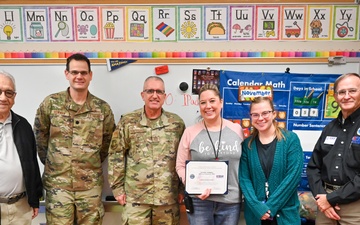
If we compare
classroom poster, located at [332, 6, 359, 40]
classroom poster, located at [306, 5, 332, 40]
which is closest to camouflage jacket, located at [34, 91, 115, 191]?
classroom poster, located at [306, 5, 332, 40]

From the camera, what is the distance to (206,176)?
1.87m

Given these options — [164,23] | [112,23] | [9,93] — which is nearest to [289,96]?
[164,23]

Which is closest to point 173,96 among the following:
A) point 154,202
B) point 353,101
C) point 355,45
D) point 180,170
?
point 180,170

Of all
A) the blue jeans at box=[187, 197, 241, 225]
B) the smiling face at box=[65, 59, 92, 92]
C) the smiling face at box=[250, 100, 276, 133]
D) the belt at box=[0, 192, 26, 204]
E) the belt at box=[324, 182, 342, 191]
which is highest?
the smiling face at box=[65, 59, 92, 92]

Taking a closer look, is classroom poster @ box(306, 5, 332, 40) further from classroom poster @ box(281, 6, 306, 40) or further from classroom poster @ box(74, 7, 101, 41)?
classroom poster @ box(74, 7, 101, 41)

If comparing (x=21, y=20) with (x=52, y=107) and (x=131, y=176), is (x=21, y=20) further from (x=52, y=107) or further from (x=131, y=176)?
(x=131, y=176)

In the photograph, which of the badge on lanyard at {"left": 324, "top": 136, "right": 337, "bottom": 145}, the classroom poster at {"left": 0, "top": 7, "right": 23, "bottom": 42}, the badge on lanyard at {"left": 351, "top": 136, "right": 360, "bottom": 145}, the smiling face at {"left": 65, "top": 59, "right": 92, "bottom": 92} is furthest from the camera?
the classroom poster at {"left": 0, "top": 7, "right": 23, "bottom": 42}

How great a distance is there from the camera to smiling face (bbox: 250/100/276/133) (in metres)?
1.82

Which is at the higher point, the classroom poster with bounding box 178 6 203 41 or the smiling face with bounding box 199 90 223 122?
the classroom poster with bounding box 178 6 203 41

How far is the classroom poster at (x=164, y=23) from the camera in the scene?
2.34 metres

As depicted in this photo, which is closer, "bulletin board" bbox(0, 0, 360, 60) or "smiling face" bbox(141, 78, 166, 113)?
"smiling face" bbox(141, 78, 166, 113)

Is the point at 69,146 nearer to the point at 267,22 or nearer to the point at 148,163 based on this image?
the point at 148,163

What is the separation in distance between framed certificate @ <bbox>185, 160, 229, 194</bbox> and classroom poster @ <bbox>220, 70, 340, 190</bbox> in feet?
2.29

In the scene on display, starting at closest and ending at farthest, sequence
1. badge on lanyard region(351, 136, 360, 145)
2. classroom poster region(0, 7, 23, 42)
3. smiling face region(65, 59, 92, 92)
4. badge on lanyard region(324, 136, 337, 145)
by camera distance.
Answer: badge on lanyard region(351, 136, 360, 145)
badge on lanyard region(324, 136, 337, 145)
smiling face region(65, 59, 92, 92)
classroom poster region(0, 7, 23, 42)
